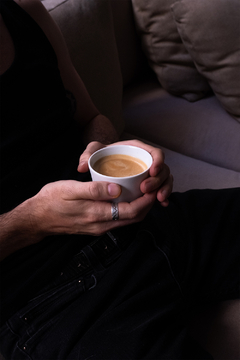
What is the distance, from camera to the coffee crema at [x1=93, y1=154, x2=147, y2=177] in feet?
1.89

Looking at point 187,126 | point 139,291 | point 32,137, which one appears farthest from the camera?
point 187,126

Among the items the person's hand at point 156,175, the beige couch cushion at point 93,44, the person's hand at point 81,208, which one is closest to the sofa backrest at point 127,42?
the beige couch cushion at point 93,44

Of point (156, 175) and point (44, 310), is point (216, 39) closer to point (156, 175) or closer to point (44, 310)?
point (156, 175)

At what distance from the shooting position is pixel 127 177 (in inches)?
19.9

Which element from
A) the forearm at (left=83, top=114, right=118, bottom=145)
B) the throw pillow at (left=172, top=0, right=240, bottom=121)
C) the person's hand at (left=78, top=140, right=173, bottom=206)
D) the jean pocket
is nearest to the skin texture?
the person's hand at (left=78, top=140, right=173, bottom=206)

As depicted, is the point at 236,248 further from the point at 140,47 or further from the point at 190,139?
the point at 140,47

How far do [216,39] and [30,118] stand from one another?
0.82 m

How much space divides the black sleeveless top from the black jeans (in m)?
0.06

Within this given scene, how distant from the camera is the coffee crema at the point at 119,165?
58 centimetres

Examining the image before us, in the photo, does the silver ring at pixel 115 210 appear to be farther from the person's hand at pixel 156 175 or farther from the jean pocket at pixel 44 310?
the jean pocket at pixel 44 310

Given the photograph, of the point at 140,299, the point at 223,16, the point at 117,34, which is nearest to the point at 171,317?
the point at 140,299

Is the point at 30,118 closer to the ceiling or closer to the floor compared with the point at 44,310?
closer to the ceiling

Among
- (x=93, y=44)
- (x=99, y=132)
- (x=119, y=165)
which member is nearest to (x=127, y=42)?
(x=93, y=44)

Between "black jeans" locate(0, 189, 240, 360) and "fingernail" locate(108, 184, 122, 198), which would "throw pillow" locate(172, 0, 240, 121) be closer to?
"black jeans" locate(0, 189, 240, 360)
